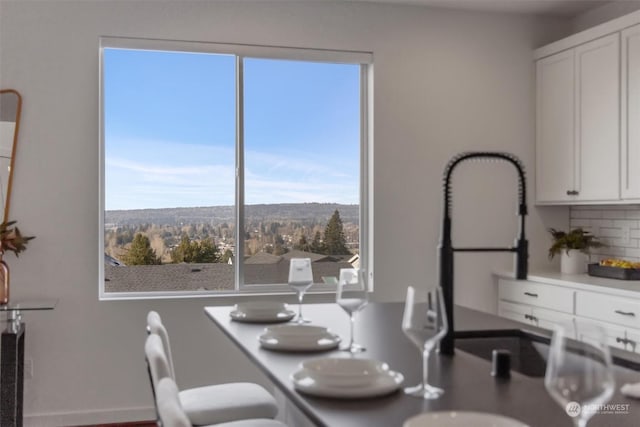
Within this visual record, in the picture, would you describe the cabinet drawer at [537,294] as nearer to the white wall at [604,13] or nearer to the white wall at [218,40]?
the white wall at [218,40]

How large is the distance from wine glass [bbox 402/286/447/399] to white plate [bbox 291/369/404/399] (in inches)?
1.9

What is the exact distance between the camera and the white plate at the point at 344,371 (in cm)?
155

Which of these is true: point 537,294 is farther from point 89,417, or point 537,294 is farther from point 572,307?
point 89,417

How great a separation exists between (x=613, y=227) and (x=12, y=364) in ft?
12.4

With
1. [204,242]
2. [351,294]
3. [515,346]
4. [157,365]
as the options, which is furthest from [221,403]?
[204,242]

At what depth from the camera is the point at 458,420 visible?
50.4 inches

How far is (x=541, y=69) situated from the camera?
4.98 metres

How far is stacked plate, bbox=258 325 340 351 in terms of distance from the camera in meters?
2.06

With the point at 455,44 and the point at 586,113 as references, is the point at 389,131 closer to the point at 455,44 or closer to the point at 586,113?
the point at 455,44

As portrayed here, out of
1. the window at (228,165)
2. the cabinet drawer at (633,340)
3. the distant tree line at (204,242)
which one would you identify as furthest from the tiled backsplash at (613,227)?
the distant tree line at (204,242)

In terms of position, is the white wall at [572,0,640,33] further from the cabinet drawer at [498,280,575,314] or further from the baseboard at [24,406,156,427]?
the baseboard at [24,406,156,427]

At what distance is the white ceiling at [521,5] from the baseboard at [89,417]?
3.06 m

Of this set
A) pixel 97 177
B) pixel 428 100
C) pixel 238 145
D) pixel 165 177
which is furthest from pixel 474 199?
pixel 97 177

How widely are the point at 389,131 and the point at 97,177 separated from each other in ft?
6.33
